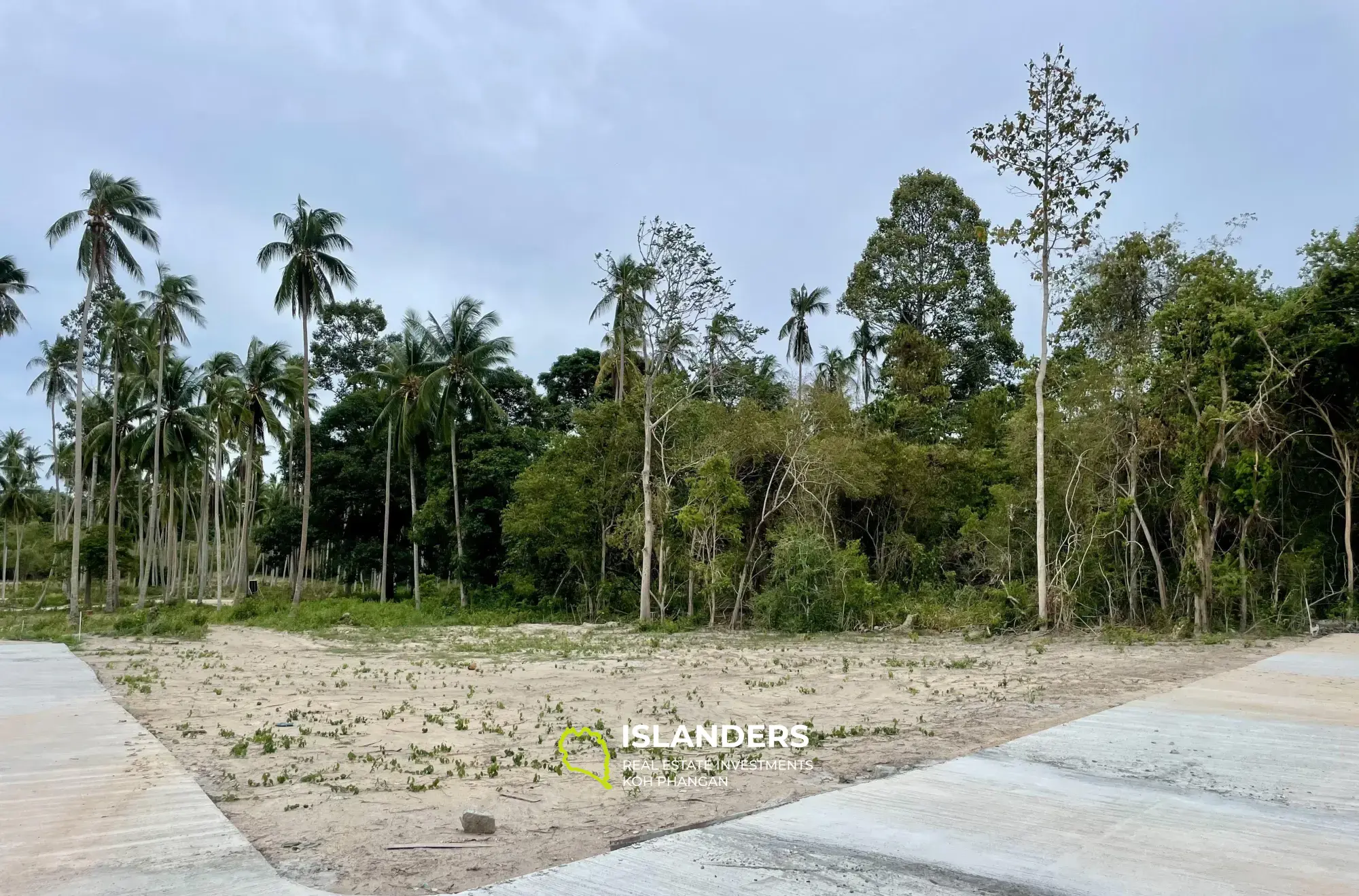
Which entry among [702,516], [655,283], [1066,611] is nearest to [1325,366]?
[1066,611]

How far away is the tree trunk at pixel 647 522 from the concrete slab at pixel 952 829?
15035 mm

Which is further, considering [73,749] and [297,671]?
[297,671]

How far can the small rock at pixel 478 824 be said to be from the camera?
184 inches

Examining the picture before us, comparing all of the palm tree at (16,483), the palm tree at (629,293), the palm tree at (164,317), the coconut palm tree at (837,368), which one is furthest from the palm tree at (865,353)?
the palm tree at (16,483)

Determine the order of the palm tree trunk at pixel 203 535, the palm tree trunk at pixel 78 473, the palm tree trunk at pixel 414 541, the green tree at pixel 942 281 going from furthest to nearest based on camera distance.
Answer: the palm tree trunk at pixel 203 535, the green tree at pixel 942 281, the palm tree trunk at pixel 414 541, the palm tree trunk at pixel 78 473

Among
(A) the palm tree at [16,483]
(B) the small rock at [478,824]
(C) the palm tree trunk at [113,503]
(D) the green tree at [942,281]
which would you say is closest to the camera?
(B) the small rock at [478,824]

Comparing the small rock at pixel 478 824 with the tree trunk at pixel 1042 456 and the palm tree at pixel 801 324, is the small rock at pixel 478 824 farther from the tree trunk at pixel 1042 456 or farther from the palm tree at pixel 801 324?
the palm tree at pixel 801 324

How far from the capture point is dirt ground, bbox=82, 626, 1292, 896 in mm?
4773

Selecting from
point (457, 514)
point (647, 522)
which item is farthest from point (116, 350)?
point (647, 522)

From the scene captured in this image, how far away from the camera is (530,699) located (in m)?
9.51

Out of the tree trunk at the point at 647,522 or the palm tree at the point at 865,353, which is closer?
the tree trunk at the point at 647,522

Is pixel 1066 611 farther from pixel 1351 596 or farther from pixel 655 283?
pixel 655 283

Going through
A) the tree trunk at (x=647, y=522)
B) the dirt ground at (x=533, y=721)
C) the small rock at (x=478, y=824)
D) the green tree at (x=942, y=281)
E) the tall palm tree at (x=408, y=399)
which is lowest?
the dirt ground at (x=533, y=721)

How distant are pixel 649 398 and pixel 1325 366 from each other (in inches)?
552
